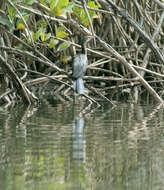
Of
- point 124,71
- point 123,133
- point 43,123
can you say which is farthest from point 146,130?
point 124,71

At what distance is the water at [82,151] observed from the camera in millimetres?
2523

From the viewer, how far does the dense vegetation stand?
5.21 m

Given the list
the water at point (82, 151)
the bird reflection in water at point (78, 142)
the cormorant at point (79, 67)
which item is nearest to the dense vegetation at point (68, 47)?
the cormorant at point (79, 67)

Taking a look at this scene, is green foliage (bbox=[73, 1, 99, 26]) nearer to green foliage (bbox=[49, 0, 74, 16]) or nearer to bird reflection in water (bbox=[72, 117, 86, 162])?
green foliage (bbox=[49, 0, 74, 16])

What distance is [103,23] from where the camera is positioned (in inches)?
353

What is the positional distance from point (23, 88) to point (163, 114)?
171cm

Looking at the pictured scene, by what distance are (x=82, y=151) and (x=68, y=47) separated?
4.84 metres

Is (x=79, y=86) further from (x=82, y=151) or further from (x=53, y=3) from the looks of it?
(x=82, y=151)

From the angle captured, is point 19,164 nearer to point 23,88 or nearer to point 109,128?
point 109,128

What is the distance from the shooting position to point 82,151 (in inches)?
128

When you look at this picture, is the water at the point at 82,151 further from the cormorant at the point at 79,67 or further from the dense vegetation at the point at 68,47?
the cormorant at the point at 79,67

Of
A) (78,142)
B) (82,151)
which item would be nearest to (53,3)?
(78,142)

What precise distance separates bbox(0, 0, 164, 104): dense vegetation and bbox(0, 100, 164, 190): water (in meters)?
0.76

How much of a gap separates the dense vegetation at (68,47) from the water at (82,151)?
761mm
